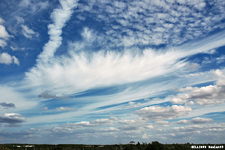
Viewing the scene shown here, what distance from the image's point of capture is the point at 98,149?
152 metres

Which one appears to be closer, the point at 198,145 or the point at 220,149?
the point at 220,149

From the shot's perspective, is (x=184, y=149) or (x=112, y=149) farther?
(x=112, y=149)

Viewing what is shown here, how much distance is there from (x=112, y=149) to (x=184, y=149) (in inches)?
2049

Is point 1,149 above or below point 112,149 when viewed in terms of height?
above

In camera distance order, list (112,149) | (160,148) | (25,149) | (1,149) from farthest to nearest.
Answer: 1. (112,149)
2. (25,149)
3. (160,148)
4. (1,149)

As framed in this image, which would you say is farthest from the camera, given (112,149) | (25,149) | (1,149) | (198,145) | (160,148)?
(198,145)

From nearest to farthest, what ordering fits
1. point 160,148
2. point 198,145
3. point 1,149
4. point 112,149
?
point 1,149 < point 160,148 < point 112,149 < point 198,145

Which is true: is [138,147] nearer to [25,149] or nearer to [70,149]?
[70,149]

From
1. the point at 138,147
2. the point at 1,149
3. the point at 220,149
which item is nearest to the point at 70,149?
the point at 138,147

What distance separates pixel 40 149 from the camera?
151750 millimetres

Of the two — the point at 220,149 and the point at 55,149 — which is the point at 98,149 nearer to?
the point at 55,149

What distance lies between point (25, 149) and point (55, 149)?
20.7 metres

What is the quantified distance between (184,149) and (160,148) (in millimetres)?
41050

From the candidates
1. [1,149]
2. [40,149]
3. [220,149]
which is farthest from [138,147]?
[1,149]
